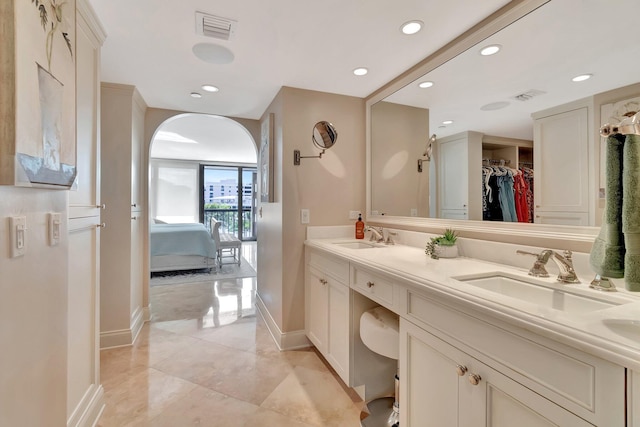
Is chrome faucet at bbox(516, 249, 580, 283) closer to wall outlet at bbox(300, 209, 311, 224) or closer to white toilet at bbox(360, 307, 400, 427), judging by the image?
white toilet at bbox(360, 307, 400, 427)

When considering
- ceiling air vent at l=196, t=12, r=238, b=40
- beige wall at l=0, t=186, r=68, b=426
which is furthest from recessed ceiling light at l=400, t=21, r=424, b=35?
beige wall at l=0, t=186, r=68, b=426

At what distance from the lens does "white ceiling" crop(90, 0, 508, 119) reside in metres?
1.49

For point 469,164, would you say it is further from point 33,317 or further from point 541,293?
point 33,317

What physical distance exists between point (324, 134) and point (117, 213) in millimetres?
1900

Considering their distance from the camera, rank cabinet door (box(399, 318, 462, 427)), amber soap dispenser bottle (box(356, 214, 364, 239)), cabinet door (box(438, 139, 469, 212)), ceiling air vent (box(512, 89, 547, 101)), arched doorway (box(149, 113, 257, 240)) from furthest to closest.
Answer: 1. arched doorway (box(149, 113, 257, 240))
2. amber soap dispenser bottle (box(356, 214, 364, 239))
3. cabinet door (box(438, 139, 469, 212))
4. ceiling air vent (box(512, 89, 547, 101))
5. cabinet door (box(399, 318, 462, 427))

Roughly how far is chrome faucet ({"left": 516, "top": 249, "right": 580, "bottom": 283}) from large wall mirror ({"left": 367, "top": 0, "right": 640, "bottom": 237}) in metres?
0.18

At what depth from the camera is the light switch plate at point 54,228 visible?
109 cm

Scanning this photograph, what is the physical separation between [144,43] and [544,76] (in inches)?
88.4

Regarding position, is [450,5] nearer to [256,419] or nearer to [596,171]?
[596,171]

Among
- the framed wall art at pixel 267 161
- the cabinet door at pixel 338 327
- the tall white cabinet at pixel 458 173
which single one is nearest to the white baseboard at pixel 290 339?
the cabinet door at pixel 338 327

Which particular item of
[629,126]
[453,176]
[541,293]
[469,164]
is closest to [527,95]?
[469,164]

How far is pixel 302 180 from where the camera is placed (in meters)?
2.47

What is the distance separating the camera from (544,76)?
4.35ft

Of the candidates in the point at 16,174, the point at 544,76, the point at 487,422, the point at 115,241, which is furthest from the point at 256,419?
the point at 544,76
